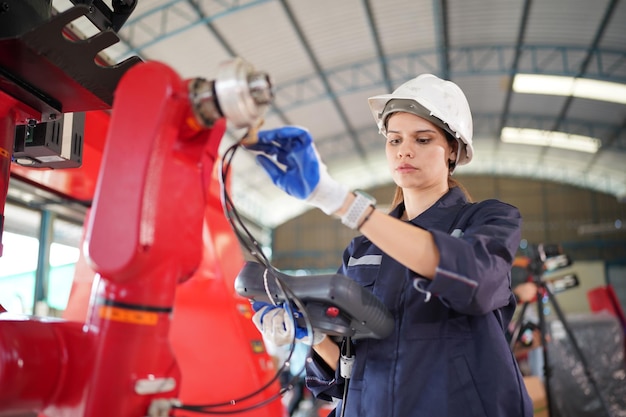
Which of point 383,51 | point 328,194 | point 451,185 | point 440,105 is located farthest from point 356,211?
point 383,51

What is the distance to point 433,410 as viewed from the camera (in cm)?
131

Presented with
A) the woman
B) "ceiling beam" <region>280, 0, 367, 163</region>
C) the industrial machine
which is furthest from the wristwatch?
"ceiling beam" <region>280, 0, 367, 163</region>

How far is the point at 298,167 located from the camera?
1083mm

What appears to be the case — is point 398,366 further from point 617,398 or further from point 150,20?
point 150,20

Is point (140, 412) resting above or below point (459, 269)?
below

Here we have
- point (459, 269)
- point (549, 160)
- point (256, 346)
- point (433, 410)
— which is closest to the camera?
point (459, 269)

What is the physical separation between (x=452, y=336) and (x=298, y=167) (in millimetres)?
640

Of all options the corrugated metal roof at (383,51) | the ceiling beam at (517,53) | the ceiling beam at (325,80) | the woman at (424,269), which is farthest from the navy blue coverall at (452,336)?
the ceiling beam at (517,53)

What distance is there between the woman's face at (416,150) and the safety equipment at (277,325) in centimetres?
54

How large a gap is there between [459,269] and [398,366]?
393 mm

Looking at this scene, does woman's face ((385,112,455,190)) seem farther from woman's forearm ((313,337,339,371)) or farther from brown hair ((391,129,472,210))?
woman's forearm ((313,337,339,371))

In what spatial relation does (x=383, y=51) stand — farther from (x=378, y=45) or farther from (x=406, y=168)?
(x=406, y=168)

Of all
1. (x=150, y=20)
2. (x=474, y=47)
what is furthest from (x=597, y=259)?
(x=150, y=20)

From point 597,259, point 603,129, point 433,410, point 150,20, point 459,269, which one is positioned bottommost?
point 433,410
